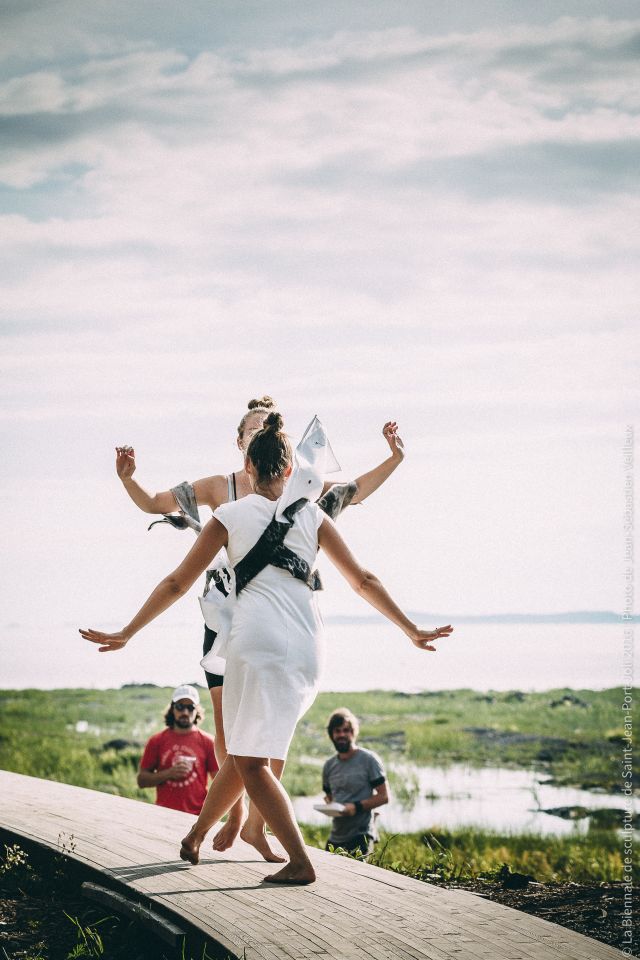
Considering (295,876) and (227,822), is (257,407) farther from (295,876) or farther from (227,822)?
(295,876)

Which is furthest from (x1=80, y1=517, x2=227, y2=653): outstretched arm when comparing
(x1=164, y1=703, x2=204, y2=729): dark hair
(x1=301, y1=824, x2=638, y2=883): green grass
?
(x1=164, y1=703, x2=204, y2=729): dark hair

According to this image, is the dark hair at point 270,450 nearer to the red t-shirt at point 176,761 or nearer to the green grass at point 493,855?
the green grass at point 493,855

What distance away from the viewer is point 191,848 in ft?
17.8

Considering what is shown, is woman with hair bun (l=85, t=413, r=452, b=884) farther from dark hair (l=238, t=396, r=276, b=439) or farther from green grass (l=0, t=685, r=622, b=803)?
green grass (l=0, t=685, r=622, b=803)

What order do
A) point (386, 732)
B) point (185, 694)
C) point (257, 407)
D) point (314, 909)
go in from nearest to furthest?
point (314, 909), point (257, 407), point (185, 694), point (386, 732)

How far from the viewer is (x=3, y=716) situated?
88.2 ft

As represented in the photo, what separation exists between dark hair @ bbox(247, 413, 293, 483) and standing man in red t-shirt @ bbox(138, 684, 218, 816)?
356 cm

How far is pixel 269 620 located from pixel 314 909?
1.17 m

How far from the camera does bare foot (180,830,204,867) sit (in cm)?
541

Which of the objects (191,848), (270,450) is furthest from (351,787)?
(270,450)

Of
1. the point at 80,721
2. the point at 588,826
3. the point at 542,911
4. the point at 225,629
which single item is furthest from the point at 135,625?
→ the point at 80,721

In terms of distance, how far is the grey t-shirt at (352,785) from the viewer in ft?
28.5

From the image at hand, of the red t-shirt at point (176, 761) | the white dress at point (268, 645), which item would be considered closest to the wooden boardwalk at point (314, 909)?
the white dress at point (268, 645)

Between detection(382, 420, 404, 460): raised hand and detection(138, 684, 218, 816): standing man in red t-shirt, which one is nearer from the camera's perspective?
detection(382, 420, 404, 460): raised hand
